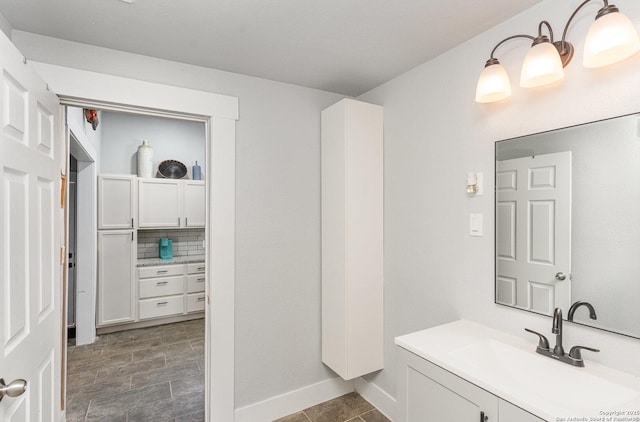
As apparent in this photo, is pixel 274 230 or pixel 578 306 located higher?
pixel 274 230

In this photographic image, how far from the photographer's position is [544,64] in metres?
1.29

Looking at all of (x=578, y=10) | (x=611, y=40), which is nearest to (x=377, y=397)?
(x=611, y=40)

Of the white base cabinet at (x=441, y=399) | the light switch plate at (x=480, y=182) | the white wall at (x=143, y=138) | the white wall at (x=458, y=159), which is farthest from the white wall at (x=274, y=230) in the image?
the white wall at (x=143, y=138)

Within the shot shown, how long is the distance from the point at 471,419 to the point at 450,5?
1.74m

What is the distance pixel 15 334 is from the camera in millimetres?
1157

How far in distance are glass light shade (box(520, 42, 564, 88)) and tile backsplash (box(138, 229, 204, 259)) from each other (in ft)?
14.9

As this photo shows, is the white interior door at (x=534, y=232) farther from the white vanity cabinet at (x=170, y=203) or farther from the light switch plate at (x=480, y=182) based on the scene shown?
the white vanity cabinet at (x=170, y=203)

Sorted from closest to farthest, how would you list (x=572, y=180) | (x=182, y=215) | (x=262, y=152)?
(x=572, y=180), (x=262, y=152), (x=182, y=215)

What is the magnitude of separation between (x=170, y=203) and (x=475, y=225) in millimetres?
3896

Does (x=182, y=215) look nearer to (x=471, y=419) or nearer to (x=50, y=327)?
(x=50, y=327)

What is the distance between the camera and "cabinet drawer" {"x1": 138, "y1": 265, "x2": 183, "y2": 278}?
4.07 metres

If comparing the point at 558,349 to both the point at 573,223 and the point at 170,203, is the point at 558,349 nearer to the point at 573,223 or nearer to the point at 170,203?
the point at 573,223

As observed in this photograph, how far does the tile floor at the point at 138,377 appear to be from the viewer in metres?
2.40

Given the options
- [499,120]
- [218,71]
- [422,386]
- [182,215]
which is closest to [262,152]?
[218,71]
